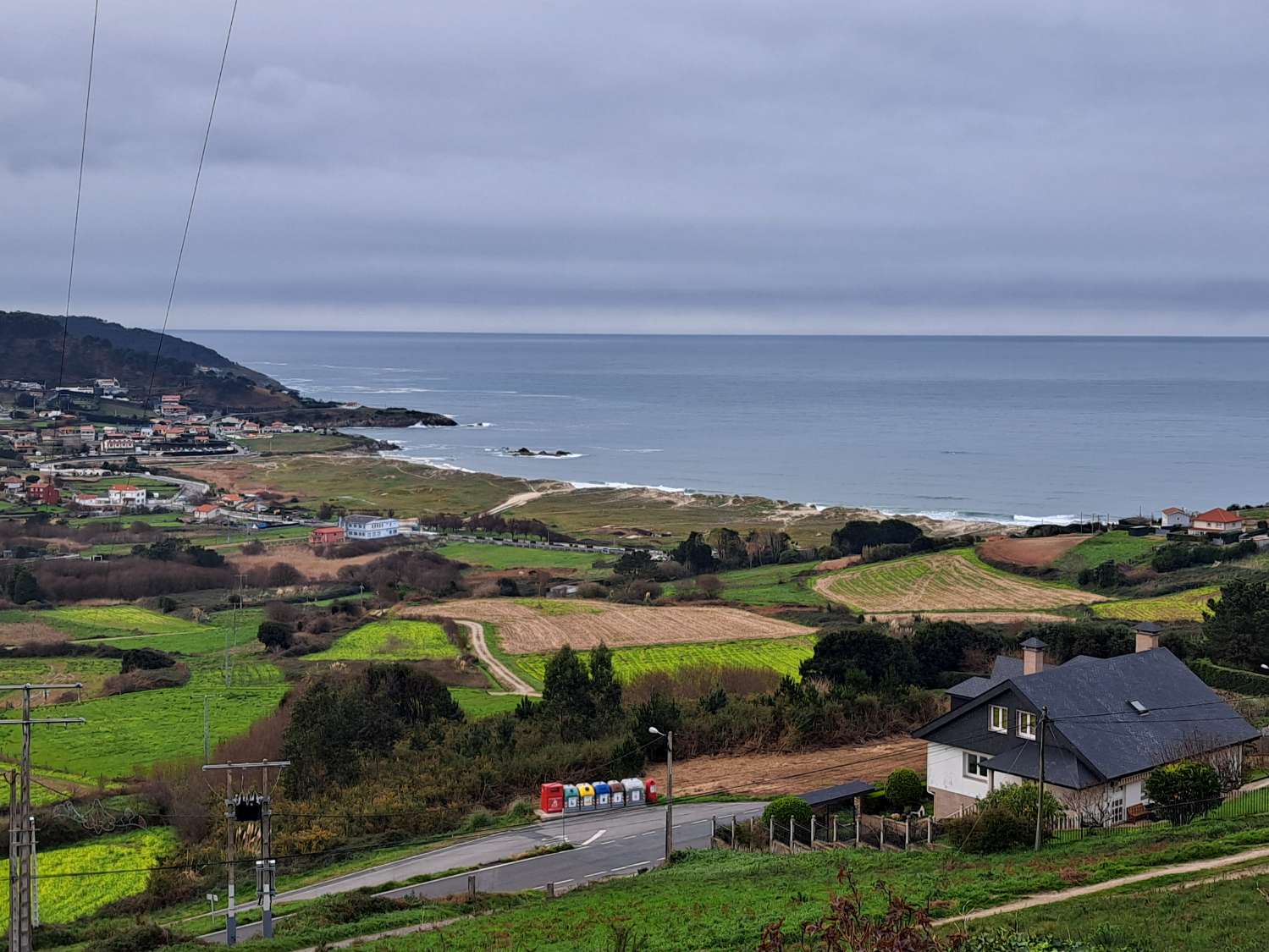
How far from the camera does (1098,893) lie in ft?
45.5

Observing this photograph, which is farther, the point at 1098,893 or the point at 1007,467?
the point at 1007,467

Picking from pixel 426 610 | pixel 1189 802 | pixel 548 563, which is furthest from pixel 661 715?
pixel 548 563

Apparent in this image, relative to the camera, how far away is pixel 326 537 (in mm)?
75375

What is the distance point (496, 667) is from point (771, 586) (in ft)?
64.9

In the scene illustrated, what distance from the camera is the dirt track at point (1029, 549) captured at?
5956 cm

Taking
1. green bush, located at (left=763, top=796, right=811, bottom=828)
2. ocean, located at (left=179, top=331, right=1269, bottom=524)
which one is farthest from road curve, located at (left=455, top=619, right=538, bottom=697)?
ocean, located at (left=179, top=331, right=1269, bottom=524)

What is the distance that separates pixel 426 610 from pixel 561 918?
3828 centimetres

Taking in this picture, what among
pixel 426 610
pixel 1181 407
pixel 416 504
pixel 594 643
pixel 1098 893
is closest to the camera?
pixel 1098 893

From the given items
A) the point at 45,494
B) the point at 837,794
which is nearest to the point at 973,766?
the point at 837,794

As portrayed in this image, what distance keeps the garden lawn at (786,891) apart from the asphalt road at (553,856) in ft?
7.70

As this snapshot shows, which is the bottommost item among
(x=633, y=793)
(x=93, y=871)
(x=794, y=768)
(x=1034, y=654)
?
(x=93, y=871)

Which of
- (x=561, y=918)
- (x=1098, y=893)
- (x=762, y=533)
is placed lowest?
(x=561, y=918)

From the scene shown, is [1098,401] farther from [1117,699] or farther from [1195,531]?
[1117,699]

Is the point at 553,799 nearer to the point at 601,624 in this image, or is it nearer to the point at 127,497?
the point at 601,624
